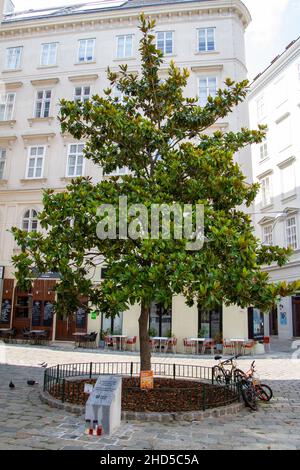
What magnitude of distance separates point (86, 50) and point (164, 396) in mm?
23407

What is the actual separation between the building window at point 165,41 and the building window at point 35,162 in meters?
9.63

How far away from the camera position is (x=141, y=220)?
27.0ft

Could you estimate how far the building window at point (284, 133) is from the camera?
29734 mm

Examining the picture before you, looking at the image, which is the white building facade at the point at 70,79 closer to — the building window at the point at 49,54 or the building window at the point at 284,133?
the building window at the point at 49,54

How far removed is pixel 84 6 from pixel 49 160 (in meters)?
12.1

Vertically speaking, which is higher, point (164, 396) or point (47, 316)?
point (47, 316)

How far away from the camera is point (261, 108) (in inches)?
1366

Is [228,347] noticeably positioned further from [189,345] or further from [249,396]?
[249,396]

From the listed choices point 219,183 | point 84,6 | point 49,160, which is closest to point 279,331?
point 49,160

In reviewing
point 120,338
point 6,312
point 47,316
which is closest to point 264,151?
point 120,338

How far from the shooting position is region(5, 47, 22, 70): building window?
26.9 meters

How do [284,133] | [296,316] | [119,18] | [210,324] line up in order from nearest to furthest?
[210,324] → [119,18] → [296,316] → [284,133]

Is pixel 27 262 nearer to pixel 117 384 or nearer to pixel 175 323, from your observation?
pixel 117 384

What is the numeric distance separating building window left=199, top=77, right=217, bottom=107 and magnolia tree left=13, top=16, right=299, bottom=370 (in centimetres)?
1356
